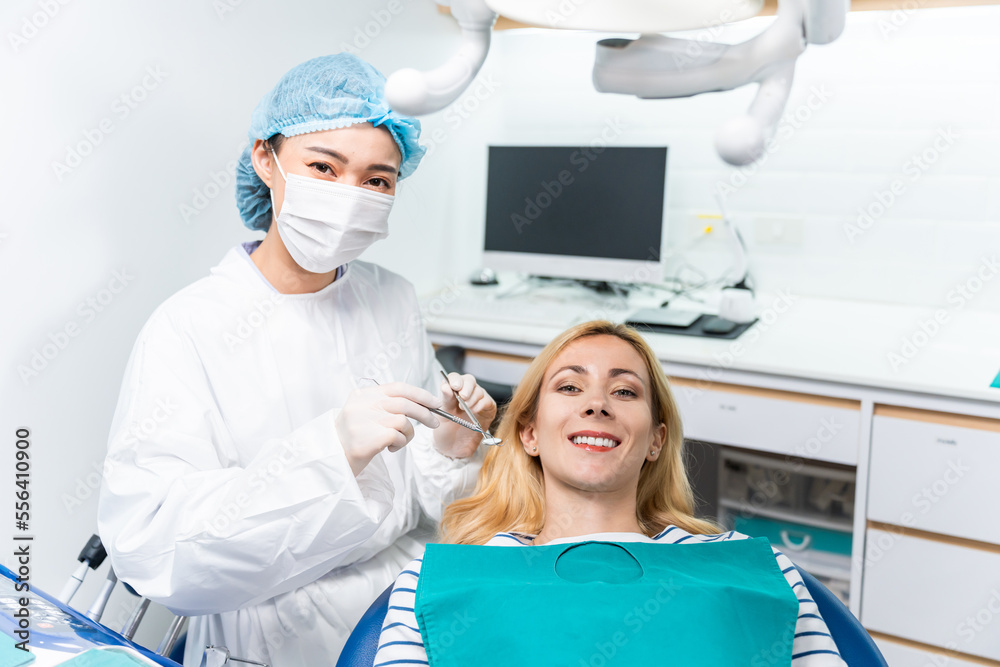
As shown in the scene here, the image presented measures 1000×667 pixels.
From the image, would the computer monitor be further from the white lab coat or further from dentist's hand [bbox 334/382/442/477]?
dentist's hand [bbox 334/382/442/477]

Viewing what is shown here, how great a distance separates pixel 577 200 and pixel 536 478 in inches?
49.5

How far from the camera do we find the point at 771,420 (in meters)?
1.98

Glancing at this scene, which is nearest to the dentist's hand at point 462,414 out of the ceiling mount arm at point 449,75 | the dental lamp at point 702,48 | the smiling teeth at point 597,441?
the smiling teeth at point 597,441

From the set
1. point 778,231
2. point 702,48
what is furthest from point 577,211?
point 702,48

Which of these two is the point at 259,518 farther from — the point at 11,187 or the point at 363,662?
the point at 11,187

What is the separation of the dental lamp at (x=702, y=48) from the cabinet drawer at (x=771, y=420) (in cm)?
138

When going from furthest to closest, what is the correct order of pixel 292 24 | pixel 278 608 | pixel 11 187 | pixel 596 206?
1. pixel 596 206
2. pixel 292 24
3. pixel 11 187
4. pixel 278 608

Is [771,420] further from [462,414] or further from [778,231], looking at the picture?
[462,414]

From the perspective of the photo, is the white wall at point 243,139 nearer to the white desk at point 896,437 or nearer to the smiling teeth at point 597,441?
the white desk at point 896,437

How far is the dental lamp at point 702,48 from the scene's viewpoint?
2.19ft

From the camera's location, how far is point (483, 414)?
4.55 feet

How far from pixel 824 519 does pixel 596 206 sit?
45.3 inches

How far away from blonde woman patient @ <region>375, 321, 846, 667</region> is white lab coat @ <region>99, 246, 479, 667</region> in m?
0.12

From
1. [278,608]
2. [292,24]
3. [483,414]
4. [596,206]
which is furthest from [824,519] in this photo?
[292,24]
